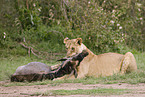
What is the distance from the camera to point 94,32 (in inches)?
411

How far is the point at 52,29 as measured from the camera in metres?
11.8

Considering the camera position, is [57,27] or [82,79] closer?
[82,79]

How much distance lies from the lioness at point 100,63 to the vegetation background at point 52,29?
353 centimetres

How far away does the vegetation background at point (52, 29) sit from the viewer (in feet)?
34.3

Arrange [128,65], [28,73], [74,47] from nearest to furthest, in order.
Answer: [28,73] → [74,47] → [128,65]

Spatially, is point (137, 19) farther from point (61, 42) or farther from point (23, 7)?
point (23, 7)

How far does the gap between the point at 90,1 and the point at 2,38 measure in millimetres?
4045

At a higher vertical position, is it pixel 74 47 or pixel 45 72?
pixel 74 47

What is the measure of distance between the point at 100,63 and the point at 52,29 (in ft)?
19.3

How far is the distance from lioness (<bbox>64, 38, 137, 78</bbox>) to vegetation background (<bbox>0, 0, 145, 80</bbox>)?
353 cm

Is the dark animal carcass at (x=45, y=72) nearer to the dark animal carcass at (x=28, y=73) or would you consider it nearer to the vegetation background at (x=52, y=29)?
the dark animal carcass at (x=28, y=73)

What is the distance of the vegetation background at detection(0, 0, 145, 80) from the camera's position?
411 inches

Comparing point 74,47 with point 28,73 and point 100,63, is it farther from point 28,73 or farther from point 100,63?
point 28,73

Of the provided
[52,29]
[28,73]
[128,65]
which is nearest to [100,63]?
[128,65]
